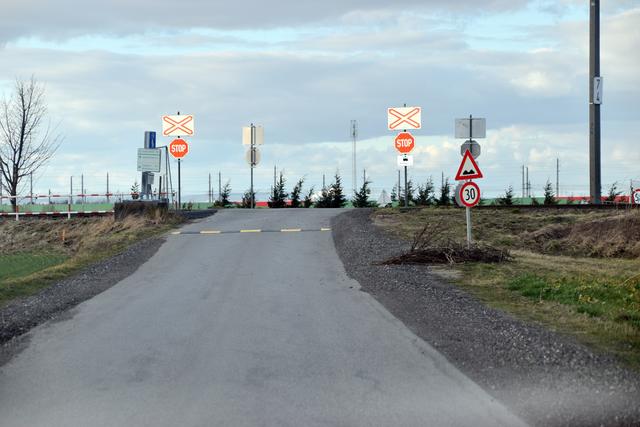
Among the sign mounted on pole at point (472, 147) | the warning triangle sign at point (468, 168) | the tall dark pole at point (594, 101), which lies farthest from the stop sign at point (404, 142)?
the warning triangle sign at point (468, 168)

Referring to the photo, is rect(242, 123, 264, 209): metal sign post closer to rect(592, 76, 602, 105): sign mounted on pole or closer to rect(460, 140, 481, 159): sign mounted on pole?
rect(592, 76, 602, 105): sign mounted on pole

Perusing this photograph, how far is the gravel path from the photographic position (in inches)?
259

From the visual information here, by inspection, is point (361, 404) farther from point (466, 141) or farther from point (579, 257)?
point (579, 257)

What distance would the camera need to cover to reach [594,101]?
106ft

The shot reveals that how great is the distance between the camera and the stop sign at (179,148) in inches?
1346

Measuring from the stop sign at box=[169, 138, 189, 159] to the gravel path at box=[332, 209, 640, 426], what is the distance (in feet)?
69.4

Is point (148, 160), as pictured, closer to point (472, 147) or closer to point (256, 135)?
point (256, 135)

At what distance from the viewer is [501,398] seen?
693 centimetres

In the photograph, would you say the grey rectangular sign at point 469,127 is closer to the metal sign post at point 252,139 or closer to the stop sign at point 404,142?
the stop sign at point 404,142

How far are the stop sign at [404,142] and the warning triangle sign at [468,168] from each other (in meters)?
13.4

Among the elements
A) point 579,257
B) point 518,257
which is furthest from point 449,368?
point 579,257

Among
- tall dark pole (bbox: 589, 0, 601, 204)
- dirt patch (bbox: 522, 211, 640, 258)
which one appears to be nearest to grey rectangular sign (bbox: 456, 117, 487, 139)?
dirt patch (bbox: 522, 211, 640, 258)

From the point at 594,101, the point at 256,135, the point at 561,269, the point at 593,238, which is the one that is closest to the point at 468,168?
the point at 561,269

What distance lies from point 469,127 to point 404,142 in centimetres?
1142
